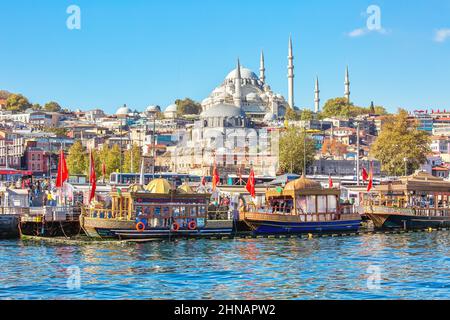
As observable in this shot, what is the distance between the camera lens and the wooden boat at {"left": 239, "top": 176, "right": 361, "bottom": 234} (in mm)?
37438

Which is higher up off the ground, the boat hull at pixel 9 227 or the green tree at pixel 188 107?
the green tree at pixel 188 107

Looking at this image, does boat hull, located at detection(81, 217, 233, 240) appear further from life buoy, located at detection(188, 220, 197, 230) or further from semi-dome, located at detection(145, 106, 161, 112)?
semi-dome, located at detection(145, 106, 161, 112)

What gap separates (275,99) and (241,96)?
22.4ft

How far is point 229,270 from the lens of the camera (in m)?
24.3

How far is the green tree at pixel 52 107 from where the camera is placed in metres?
177

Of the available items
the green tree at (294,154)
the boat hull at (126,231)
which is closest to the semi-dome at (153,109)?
the green tree at (294,154)

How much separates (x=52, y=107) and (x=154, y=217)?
148417mm

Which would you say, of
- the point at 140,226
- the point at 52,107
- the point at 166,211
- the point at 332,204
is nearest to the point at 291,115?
the point at 52,107

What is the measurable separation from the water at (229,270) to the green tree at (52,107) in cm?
14648

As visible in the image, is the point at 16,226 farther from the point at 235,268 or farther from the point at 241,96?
the point at 241,96

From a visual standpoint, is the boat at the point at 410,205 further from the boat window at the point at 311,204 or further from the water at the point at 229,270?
the water at the point at 229,270

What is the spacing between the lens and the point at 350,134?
134125 millimetres

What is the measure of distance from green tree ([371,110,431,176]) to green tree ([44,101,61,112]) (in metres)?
111
